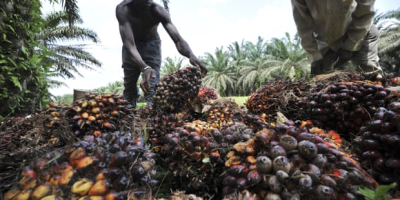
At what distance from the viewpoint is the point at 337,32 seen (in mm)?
2873

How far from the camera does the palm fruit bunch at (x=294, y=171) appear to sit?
0.67 m

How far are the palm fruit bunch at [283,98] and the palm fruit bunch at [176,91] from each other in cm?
54

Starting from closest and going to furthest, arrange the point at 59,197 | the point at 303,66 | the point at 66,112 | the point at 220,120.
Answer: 1. the point at 59,197
2. the point at 66,112
3. the point at 220,120
4. the point at 303,66

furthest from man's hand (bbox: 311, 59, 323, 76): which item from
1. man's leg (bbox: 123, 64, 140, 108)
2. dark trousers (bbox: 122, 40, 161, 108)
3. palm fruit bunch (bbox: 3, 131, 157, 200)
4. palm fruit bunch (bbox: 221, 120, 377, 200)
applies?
palm fruit bunch (bbox: 3, 131, 157, 200)

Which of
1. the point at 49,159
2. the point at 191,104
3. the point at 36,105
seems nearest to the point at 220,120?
the point at 191,104

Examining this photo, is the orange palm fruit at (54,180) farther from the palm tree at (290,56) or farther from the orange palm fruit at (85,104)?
the palm tree at (290,56)

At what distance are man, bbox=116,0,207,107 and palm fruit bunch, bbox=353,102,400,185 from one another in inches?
69.7

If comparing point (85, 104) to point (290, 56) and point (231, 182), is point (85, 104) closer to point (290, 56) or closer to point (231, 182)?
point (231, 182)

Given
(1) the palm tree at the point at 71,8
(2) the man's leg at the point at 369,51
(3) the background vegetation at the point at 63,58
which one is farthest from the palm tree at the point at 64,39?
(2) the man's leg at the point at 369,51

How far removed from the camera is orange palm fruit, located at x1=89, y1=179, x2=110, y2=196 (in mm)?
666

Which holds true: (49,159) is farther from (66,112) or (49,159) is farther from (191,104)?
(191,104)

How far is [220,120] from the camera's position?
167 centimetres

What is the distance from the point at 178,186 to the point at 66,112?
87 cm

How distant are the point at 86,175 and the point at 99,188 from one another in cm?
6
